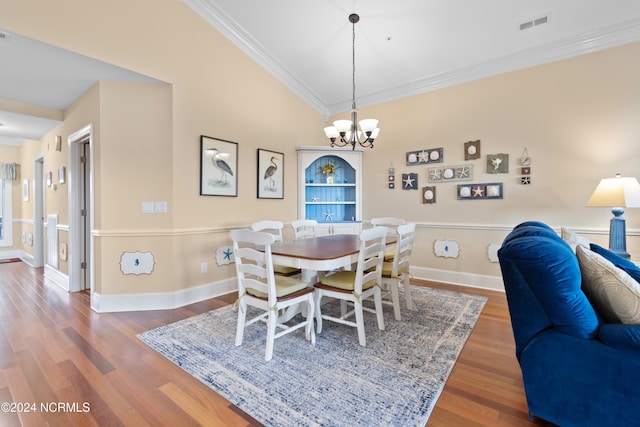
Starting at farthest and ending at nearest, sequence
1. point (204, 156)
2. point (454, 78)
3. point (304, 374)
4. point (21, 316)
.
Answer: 1. point (454, 78)
2. point (204, 156)
3. point (21, 316)
4. point (304, 374)

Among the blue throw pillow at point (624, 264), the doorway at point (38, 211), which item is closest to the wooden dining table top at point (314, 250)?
the blue throw pillow at point (624, 264)

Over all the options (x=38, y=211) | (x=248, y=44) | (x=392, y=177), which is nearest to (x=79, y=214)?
(x=38, y=211)

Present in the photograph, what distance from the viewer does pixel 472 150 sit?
388 cm

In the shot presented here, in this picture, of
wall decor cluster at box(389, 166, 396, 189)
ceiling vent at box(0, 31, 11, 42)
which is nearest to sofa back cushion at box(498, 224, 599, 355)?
wall decor cluster at box(389, 166, 396, 189)

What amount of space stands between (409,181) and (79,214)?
14.9 ft

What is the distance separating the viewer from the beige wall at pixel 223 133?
3012mm

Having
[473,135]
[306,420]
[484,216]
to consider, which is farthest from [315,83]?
[306,420]

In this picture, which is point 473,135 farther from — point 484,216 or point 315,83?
point 315,83

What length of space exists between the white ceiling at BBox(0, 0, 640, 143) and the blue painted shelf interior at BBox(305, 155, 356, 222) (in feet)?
4.79

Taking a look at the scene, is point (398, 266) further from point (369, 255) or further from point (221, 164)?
point (221, 164)

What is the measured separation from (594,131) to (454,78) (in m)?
1.70

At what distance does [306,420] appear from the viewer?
152cm

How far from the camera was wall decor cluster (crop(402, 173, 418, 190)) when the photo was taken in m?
4.36

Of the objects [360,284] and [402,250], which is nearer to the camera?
[360,284]
